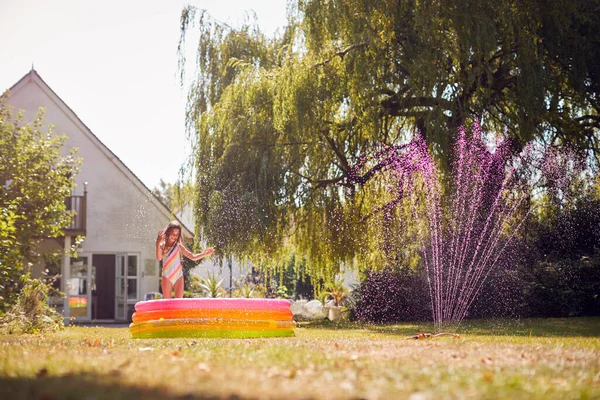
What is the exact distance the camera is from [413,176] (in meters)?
17.7

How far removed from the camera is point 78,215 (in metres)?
23.0

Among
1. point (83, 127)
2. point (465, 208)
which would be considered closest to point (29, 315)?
point (465, 208)

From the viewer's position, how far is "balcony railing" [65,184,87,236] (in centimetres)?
2266

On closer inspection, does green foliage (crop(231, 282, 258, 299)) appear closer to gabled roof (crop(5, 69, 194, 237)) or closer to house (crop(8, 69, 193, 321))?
house (crop(8, 69, 193, 321))

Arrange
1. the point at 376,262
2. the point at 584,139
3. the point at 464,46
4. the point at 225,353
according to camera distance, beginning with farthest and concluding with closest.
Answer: the point at 376,262
the point at 584,139
the point at 464,46
the point at 225,353

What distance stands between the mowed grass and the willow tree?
993cm

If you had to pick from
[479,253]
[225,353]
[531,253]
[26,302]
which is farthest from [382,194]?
[225,353]

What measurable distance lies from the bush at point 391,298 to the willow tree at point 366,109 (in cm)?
67

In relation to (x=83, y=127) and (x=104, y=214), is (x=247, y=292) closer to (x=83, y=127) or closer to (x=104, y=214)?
(x=104, y=214)

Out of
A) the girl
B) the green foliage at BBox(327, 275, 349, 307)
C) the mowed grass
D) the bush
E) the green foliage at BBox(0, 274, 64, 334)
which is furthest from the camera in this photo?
the green foliage at BBox(327, 275, 349, 307)

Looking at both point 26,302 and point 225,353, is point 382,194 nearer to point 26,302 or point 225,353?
point 26,302

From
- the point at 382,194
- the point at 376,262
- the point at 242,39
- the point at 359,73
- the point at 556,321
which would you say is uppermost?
the point at 242,39

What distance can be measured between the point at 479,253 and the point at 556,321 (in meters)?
2.70

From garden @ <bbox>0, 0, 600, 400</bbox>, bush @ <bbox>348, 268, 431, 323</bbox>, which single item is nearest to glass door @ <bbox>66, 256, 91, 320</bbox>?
garden @ <bbox>0, 0, 600, 400</bbox>
